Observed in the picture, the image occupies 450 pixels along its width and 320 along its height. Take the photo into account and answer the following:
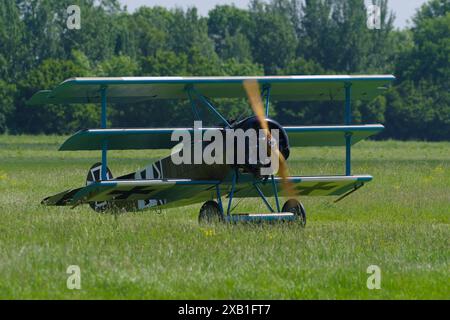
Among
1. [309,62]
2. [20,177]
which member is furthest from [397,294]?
[309,62]

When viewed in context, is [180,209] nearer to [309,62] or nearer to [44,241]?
[44,241]

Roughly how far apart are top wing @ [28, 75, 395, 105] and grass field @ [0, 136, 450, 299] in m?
1.65

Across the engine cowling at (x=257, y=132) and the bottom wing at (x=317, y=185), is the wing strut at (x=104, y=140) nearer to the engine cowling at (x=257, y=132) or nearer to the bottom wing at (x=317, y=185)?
the engine cowling at (x=257, y=132)

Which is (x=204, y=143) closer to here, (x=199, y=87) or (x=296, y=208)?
(x=199, y=87)

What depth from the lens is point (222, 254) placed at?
1047cm

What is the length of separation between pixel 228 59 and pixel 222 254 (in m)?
76.4

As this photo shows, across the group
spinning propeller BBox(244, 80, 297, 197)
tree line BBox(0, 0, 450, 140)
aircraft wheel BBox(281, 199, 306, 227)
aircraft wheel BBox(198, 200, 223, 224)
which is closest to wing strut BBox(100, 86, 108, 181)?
aircraft wheel BBox(198, 200, 223, 224)

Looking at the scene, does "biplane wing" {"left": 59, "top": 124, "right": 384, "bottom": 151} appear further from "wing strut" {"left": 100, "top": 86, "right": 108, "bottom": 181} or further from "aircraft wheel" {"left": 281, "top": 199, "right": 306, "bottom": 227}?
"aircraft wheel" {"left": 281, "top": 199, "right": 306, "bottom": 227}

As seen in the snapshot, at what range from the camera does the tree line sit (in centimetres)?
7188

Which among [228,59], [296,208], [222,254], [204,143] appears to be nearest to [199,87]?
[204,143]

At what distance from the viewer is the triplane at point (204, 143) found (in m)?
13.3

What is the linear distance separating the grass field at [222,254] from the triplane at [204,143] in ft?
1.16
